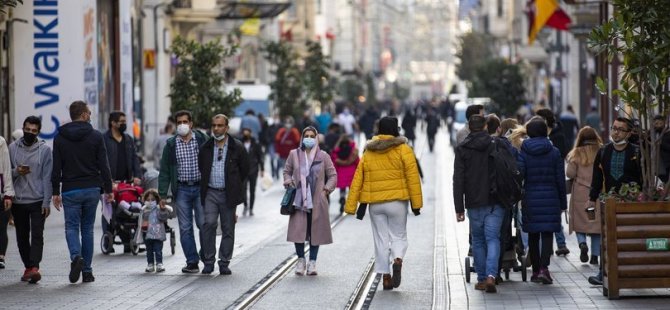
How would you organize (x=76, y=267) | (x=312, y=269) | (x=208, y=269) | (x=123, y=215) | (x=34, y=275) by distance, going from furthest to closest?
(x=123, y=215) → (x=312, y=269) → (x=208, y=269) → (x=34, y=275) → (x=76, y=267)

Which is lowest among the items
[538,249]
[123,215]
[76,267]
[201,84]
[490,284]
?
[490,284]

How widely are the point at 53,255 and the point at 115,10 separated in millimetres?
15870

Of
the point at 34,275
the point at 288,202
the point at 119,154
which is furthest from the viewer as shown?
the point at 119,154

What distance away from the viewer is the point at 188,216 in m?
18.5

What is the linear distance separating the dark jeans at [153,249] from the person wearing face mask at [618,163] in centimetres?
491

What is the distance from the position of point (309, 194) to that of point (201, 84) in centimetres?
1557

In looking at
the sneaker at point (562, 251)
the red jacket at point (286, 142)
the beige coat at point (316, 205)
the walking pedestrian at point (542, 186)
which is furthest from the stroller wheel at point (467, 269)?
the red jacket at point (286, 142)

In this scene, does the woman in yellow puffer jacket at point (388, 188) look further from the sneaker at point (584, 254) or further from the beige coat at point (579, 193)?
the sneaker at point (584, 254)

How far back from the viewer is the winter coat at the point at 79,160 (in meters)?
17.2

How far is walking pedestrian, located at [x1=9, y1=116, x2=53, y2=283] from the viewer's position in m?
17.4

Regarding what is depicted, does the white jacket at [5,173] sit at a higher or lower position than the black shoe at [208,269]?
higher

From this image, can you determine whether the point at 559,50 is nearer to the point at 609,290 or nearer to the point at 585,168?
the point at 585,168

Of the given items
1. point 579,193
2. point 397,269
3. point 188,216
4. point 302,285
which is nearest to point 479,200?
point 397,269

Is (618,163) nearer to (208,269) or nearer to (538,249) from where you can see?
(538,249)
